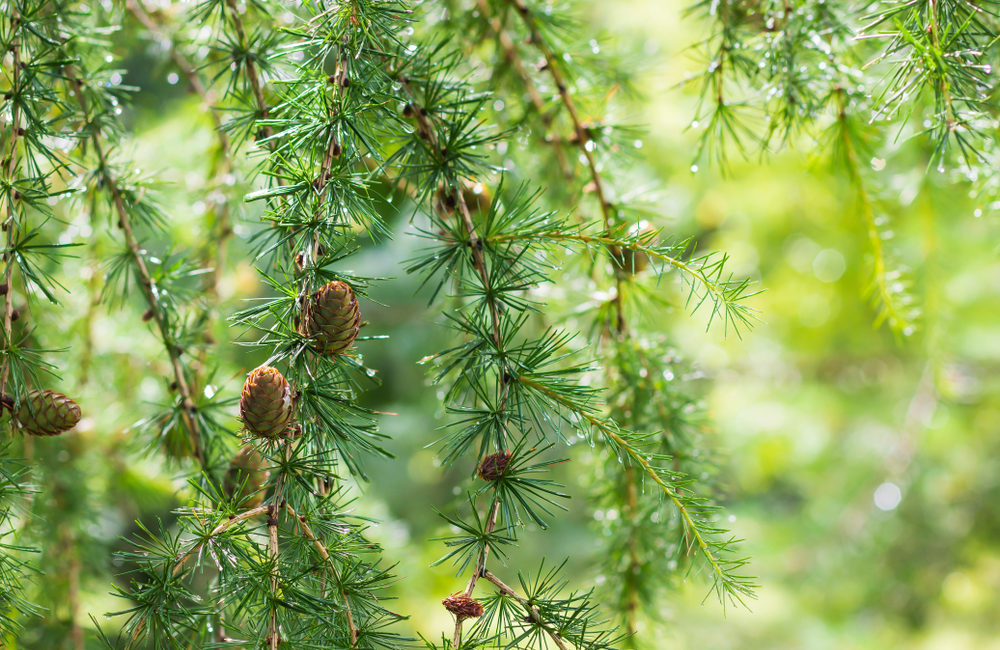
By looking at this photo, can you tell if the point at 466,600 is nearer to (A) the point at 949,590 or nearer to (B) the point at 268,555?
(B) the point at 268,555

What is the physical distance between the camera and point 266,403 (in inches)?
11.0

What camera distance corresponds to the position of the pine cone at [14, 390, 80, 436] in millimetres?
338

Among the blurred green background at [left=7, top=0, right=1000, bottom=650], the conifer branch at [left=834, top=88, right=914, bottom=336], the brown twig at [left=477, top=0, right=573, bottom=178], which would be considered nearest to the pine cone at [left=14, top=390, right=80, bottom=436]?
the brown twig at [left=477, top=0, right=573, bottom=178]

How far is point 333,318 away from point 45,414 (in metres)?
0.17

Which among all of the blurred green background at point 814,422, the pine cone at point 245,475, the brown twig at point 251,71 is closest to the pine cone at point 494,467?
the pine cone at point 245,475

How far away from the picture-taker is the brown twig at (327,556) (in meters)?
0.30

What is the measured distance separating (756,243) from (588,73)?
47.5 inches

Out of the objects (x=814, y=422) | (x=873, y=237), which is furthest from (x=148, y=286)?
(x=814, y=422)

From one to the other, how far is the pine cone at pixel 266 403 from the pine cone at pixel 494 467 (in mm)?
89

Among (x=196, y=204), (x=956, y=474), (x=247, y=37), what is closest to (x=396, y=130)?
(x=247, y=37)

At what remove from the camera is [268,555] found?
0.97ft

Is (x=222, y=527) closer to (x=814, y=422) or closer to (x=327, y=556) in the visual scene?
(x=327, y=556)

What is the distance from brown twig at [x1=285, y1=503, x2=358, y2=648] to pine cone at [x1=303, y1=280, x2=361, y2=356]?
72mm

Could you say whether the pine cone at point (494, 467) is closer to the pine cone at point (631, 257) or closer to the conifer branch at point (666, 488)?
the conifer branch at point (666, 488)
